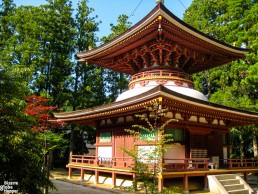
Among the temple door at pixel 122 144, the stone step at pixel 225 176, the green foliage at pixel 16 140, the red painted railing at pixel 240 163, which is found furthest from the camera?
the red painted railing at pixel 240 163

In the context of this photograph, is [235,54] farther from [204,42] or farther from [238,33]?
[238,33]

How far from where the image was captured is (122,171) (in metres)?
14.6

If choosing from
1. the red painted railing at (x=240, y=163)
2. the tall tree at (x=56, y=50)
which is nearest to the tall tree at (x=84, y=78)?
the tall tree at (x=56, y=50)

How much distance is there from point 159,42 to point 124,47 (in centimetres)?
263

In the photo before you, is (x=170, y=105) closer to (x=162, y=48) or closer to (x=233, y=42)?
(x=162, y=48)

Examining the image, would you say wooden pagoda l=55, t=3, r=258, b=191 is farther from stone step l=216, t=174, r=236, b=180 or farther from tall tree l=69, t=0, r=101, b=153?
tall tree l=69, t=0, r=101, b=153

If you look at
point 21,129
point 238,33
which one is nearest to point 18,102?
point 21,129

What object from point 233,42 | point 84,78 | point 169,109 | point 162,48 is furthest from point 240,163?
point 84,78

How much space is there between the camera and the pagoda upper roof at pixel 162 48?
49.9 feet

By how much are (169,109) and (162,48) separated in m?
4.58

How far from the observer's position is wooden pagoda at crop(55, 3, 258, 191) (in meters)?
14.5

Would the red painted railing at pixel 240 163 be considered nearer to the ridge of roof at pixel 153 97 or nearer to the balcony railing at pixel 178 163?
the balcony railing at pixel 178 163

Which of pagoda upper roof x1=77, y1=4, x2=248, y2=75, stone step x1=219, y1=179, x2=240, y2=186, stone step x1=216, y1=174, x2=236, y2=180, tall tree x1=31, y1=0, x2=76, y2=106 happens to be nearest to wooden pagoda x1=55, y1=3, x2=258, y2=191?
pagoda upper roof x1=77, y1=4, x2=248, y2=75

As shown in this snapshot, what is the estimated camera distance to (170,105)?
539 inches
